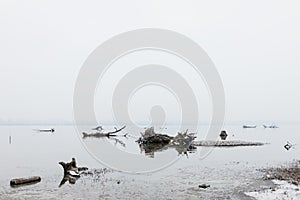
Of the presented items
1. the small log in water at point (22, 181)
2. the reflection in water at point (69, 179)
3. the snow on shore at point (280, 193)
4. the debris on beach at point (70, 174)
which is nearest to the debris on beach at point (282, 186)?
the snow on shore at point (280, 193)

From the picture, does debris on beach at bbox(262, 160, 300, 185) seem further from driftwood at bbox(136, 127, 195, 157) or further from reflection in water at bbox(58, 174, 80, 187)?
driftwood at bbox(136, 127, 195, 157)

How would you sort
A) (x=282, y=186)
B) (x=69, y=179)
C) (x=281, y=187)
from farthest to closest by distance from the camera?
(x=69, y=179)
(x=282, y=186)
(x=281, y=187)

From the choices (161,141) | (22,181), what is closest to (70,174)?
(22,181)

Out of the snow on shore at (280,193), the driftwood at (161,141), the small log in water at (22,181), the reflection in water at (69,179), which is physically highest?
the driftwood at (161,141)

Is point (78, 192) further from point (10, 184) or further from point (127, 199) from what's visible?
point (10, 184)

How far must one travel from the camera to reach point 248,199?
2138 cm

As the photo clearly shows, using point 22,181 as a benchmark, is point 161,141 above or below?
above

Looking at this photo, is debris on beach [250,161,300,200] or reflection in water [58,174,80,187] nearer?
debris on beach [250,161,300,200]

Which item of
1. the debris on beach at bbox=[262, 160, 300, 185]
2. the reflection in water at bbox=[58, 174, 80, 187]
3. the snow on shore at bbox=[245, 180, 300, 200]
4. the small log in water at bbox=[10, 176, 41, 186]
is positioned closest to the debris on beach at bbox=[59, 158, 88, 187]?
the reflection in water at bbox=[58, 174, 80, 187]

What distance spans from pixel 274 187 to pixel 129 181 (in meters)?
12.1

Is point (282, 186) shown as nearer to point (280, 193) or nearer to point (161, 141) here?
point (280, 193)

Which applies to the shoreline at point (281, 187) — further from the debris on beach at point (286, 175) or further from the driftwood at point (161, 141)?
the driftwood at point (161, 141)

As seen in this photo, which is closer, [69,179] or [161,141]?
[69,179]

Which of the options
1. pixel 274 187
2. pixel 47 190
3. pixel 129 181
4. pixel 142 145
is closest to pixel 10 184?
pixel 47 190
